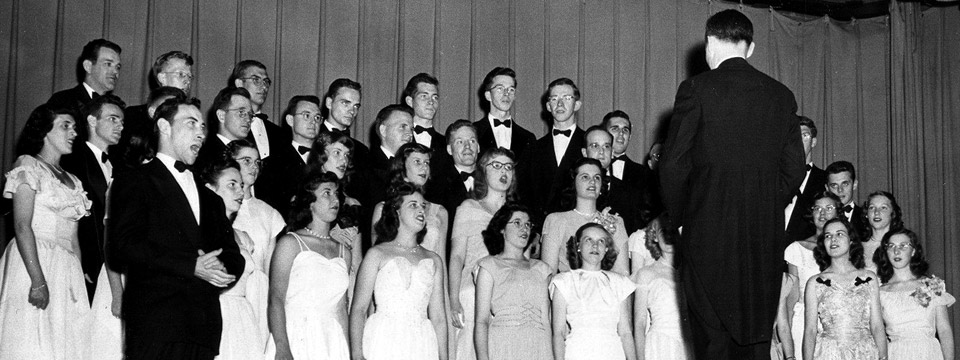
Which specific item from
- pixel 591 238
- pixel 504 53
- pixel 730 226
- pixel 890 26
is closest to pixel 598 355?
pixel 591 238

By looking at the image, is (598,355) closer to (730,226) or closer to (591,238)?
(591,238)

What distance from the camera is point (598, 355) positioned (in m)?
5.50

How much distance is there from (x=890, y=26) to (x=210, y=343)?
24.5 feet

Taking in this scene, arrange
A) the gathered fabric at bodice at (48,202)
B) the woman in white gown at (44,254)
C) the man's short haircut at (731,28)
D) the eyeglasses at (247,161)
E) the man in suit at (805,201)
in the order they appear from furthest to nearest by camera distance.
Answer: the man in suit at (805,201) < the eyeglasses at (247,161) < the gathered fabric at bodice at (48,202) < the woman in white gown at (44,254) < the man's short haircut at (731,28)

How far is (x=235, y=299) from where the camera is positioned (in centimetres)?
483

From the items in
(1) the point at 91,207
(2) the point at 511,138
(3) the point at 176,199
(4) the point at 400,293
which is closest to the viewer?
(3) the point at 176,199

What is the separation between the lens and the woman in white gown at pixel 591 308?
18.1 feet

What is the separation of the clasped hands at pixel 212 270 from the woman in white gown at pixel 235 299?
1.07 metres

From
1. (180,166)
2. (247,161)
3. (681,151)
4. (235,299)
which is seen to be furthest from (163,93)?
(681,151)

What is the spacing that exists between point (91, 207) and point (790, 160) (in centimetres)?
338

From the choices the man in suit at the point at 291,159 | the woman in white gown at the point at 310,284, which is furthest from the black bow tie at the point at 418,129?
the woman in white gown at the point at 310,284

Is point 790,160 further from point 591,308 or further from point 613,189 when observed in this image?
point 613,189

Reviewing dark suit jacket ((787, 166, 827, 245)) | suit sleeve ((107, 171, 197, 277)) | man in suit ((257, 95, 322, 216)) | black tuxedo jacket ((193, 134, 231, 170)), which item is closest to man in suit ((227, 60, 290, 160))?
man in suit ((257, 95, 322, 216))

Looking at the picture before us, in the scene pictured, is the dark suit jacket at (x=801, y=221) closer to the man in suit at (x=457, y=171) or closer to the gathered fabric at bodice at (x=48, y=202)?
the man in suit at (x=457, y=171)
